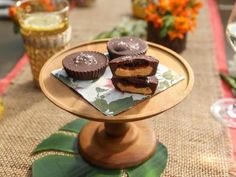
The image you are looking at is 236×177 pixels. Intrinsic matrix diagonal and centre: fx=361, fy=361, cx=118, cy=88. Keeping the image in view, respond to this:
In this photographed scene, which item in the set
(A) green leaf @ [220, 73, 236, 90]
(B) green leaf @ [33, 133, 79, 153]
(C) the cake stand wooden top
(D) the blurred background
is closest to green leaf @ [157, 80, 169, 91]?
(C) the cake stand wooden top

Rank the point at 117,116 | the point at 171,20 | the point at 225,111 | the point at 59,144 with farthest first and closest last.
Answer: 1. the point at 171,20
2. the point at 225,111
3. the point at 59,144
4. the point at 117,116

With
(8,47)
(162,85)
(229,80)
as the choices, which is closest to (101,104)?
(162,85)

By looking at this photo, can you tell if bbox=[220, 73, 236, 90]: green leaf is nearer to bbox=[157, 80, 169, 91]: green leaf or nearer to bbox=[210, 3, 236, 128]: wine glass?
bbox=[210, 3, 236, 128]: wine glass

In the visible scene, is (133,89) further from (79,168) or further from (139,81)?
(79,168)

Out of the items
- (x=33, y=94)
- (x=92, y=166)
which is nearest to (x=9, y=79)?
(x=33, y=94)

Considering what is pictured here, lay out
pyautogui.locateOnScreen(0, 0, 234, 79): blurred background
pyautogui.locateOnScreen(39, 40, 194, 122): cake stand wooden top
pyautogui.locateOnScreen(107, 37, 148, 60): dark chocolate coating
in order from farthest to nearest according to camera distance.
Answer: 1. pyautogui.locateOnScreen(0, 0, 234, 79): blurred background
2. pyautogui.locateOnScreen(107, 37, 148, 60): dark chocolate coating
3. pyautogui.locateOnScreen(39, 40, 194, 122): cake stand wooden top

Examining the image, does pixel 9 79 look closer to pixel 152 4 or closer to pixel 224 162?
pixel 152 4

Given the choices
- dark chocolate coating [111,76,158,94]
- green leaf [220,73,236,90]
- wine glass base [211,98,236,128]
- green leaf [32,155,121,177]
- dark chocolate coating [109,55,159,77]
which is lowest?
green leaf [32,155,121,177]
